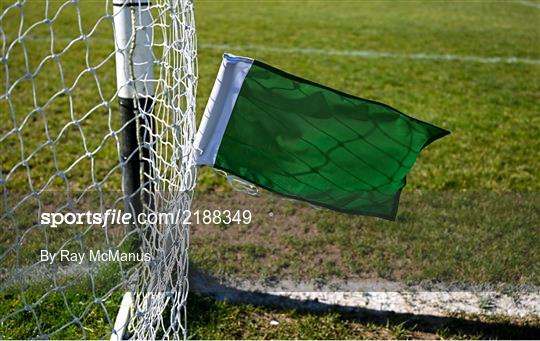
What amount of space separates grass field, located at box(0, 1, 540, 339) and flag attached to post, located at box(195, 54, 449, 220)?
478 millimetres

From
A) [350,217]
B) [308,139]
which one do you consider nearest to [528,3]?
[350,217]

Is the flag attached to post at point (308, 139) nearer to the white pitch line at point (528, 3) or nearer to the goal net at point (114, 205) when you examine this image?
the goal net at point (114, 205)

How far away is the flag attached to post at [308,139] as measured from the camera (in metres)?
2.31

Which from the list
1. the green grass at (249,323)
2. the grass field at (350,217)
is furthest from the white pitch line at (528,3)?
the green grass at (249,323)

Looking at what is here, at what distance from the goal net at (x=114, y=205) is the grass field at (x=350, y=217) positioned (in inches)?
1.1

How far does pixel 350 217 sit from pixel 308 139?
4.47ft

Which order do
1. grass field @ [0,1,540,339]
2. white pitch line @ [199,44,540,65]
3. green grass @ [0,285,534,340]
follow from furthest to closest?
white pitch line @ [199,44,540,65] < grass field @ [0,1,540,339] < green grass @ [0,285,534,340]

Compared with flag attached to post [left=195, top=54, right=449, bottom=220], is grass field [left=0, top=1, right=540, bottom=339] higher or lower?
lower

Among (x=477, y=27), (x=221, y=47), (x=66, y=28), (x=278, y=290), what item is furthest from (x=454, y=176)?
(x=477, y=27)

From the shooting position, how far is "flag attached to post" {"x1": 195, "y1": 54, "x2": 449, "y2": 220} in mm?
2312

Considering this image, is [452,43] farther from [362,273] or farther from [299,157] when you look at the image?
[299,157]

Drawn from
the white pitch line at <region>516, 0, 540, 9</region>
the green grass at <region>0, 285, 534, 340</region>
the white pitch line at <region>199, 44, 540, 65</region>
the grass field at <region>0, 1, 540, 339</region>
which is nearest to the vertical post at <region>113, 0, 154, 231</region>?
the grass field at <region>0, 1, 540, 339</region>

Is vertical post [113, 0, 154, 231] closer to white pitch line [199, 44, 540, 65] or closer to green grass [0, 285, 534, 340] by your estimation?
green grass [0, 285, 534, 340]

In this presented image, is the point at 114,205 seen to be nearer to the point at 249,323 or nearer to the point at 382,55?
the point at 249,323
